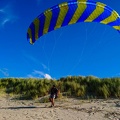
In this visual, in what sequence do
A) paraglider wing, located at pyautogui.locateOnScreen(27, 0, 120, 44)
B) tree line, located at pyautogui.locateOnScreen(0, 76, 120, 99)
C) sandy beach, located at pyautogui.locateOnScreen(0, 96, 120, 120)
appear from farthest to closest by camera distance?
tree line, located at pyautogui.locateOnScreen(0, 76, 120, 99) → paraglider wing, located at pyautogui.locateOnScreen(27, 0, 120, 44) → sandy beach, located at pyautogui.locateOnScreen(0, 96, 120, 120)

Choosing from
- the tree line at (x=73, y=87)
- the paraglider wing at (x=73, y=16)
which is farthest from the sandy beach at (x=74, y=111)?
the paraglider wing at (x=73, y=16)

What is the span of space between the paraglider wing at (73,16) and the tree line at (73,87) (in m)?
5.21

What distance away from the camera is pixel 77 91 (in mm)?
21438

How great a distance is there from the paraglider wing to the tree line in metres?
5.21

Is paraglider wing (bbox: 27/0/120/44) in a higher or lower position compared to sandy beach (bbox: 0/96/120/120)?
higher

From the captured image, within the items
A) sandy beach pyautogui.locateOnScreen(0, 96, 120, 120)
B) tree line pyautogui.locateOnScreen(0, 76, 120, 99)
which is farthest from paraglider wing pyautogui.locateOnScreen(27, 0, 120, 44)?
tree line pyautogui.locateOnScreen(0, 76, 120, 99)

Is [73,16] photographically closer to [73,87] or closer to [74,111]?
[74,111]

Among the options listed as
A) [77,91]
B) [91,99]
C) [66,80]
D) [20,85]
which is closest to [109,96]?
[91,99]

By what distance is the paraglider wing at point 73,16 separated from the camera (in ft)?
51.8

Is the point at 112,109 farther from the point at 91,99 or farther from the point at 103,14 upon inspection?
the point at 103,14

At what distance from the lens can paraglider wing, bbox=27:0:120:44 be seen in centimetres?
1577

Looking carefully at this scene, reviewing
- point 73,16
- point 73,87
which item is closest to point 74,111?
point 73,16

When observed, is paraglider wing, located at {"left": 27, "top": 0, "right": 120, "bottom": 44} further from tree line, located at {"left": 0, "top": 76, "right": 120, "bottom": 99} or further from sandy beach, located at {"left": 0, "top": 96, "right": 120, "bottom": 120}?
tree line, located at {"left": 0, "top": 76, "right": 120, "bottom": 99}

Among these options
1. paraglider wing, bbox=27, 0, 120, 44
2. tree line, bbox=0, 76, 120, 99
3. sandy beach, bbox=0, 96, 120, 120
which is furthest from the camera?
tree line, bbox=0, 76, 120, 99
